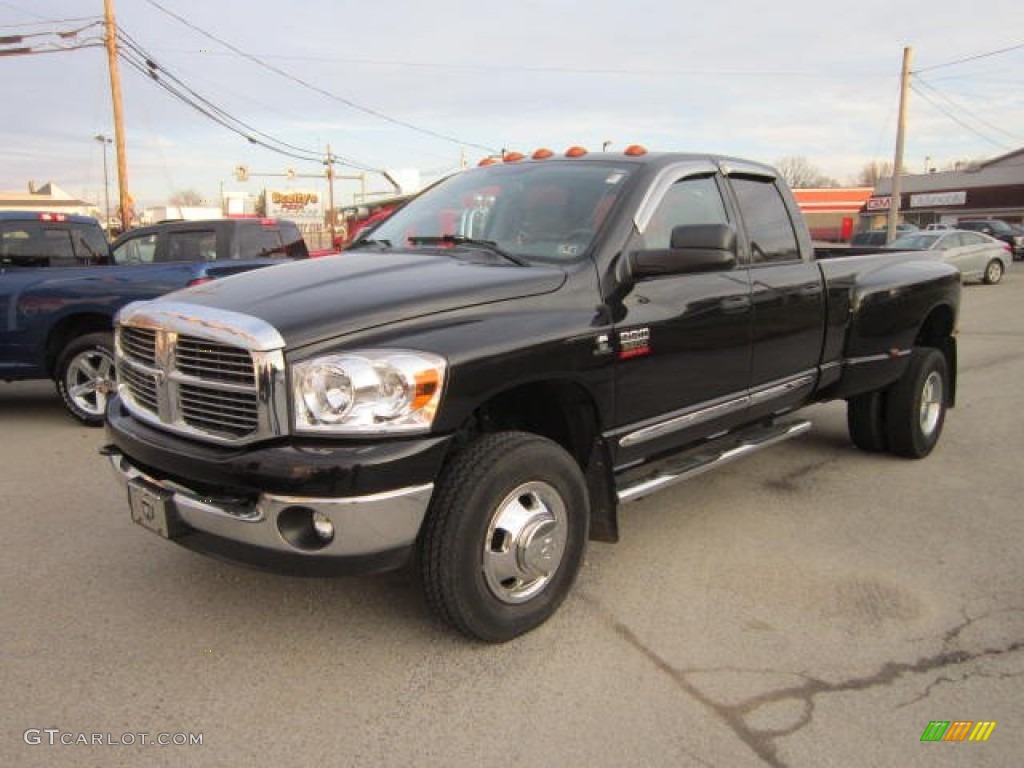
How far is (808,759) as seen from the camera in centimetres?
247

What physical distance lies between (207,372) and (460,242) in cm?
144

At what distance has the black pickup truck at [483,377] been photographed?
2.64 m

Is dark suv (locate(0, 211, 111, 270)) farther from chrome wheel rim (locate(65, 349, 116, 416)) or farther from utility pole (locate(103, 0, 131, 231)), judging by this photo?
utility pole (locate(103, 0, 131, 231))

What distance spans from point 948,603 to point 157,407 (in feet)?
11.2

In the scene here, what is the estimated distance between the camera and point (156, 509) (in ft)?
9.41

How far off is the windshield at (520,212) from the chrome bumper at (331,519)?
1331 millimetres

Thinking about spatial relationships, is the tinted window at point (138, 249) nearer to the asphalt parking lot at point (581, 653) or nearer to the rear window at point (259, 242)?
the rear window at point (259, 242)

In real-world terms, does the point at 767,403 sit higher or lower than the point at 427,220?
lower

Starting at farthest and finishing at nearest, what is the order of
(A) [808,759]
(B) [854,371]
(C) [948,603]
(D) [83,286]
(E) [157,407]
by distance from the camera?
(D) [83,286], (B) [854,371], (C) [948,603], (E) [157,407], (A) [808,759]

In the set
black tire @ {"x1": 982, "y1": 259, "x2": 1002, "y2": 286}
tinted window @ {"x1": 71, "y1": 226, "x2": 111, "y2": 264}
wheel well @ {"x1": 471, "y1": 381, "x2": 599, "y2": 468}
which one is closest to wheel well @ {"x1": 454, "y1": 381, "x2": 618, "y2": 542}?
wheel well @ {"x1": 471, "y1": 381, "x2": 599, "y2": 468}

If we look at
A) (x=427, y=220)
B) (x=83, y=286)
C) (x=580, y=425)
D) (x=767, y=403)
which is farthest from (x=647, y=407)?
(x=83, y=286)

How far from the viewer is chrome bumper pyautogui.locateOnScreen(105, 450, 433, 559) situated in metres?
2.58

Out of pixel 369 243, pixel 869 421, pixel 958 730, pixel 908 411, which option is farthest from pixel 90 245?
pixel 958 730

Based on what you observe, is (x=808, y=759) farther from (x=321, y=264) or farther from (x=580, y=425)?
(x=321, y=264)
